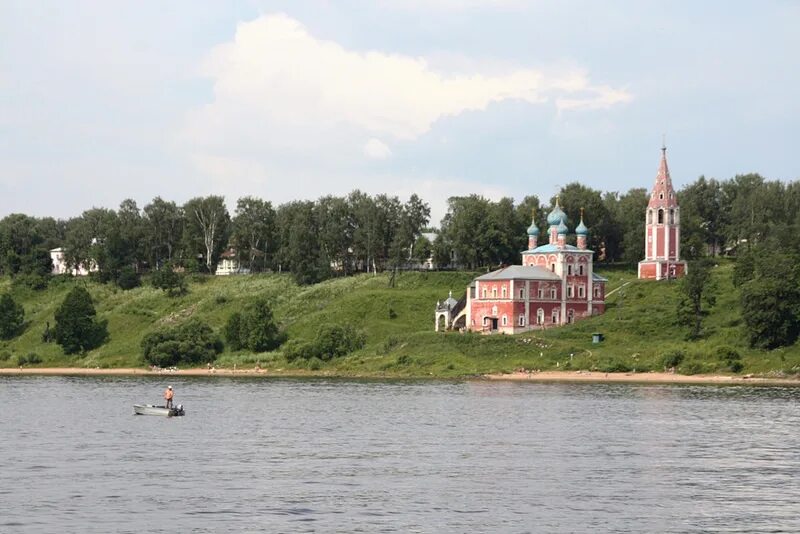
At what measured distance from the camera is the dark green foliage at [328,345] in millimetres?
144750

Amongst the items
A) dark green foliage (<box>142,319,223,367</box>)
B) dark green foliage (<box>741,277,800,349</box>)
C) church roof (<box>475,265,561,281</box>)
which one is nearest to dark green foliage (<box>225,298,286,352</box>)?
dark green foliage (<box>142,319,223,367</box>)

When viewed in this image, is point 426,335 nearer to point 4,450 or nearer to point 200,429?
point 200,429

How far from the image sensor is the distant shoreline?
395 feet

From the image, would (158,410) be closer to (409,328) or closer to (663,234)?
(409,328)

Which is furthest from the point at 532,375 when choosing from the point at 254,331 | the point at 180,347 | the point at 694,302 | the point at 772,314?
the point at 180,347

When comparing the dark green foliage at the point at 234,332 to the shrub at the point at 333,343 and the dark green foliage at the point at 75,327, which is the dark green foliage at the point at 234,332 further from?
the dark green foliage at the point at 75,327

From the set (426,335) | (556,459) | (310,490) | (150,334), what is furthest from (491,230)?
(310,490)

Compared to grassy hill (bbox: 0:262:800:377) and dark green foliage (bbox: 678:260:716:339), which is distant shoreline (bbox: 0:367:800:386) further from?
dark green foliage (bbox: 678:260:716:339)

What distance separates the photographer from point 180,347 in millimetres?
151750

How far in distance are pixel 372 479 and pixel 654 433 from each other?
82.9ft

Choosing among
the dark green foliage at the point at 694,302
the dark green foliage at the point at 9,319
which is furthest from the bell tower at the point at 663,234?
the dark green foliage at the point at 9,319

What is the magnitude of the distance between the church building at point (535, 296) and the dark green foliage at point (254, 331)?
1957cm

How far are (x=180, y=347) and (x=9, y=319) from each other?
35609 mm

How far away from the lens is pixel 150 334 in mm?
155125
